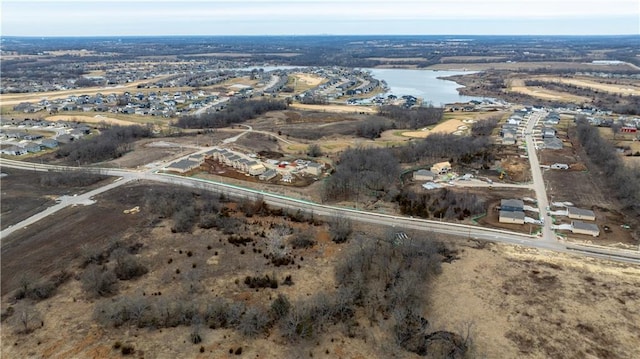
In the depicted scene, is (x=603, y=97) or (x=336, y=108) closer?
(x=336, y=108)

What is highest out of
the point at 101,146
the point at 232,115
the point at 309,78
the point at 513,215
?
the point at 309,78

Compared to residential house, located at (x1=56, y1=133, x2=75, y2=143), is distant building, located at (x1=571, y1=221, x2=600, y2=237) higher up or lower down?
lower down

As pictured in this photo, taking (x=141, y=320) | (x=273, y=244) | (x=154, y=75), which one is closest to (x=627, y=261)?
(x=273, y=244)

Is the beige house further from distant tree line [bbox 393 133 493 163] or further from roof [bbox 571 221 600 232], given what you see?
roof [bbox 571 221 600 232]

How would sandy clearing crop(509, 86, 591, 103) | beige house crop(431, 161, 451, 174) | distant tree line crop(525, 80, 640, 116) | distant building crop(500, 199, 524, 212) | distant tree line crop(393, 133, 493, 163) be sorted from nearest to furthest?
distant building crop(500, 199, 524, 212) → beige house crop(431, 161, 451, 174) → distant tree line crop(393, 133, 493, 163) → distant tree line crop(525, 80, 640, 116) → sandy clearing crop(509, 86, 591, 103)

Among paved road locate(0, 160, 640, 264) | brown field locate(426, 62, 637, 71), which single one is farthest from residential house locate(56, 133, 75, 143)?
brown field locate(426, 62, 637, 71)

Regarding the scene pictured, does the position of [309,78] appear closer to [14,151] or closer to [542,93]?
[542,93]

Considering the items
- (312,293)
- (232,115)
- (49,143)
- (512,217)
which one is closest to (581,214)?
(512,217)

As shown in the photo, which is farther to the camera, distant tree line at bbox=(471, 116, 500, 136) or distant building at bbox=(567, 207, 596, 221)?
distant tree line at bbox=(471, 116, 500, 136)

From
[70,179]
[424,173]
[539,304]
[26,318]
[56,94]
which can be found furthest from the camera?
[56,94]
